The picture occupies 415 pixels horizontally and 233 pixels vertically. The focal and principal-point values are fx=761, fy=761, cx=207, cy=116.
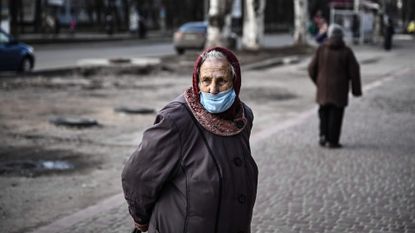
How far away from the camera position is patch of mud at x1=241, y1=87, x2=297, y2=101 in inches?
679

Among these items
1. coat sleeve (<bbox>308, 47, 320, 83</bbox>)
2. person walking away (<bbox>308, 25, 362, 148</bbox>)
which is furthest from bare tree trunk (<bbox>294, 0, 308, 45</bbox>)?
person walking away (<bbox>308, 25, 362, 148</bbox>)

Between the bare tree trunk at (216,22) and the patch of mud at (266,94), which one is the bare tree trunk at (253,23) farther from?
the patch of mud at (266,94)

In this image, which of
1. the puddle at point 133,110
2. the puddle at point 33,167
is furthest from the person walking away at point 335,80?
the puddle at point 133,110

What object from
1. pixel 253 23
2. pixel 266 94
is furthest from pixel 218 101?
pixel 253 23

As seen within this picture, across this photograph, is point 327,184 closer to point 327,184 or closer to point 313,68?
point 327,184

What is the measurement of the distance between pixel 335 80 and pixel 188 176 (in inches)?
288

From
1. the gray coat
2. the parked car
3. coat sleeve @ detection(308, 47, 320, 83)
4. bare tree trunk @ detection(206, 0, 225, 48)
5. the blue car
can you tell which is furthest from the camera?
the parked car

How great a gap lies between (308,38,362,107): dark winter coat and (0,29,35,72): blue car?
45.0ft

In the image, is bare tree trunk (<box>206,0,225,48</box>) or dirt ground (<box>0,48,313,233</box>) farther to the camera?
bare tree trunk (<box>206,0,225,48</box>)

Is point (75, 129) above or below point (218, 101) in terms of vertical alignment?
below

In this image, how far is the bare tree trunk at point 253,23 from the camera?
32469 mm

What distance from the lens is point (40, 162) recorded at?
9.34m

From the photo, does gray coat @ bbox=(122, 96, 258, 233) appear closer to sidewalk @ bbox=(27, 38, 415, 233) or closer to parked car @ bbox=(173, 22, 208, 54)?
sidewalk @ bbox=(27, 38, 415, 233)

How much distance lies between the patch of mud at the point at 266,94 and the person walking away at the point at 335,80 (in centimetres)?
628
